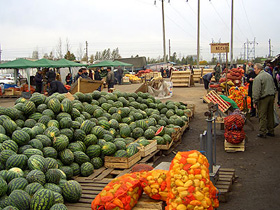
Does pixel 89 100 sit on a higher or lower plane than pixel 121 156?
higher

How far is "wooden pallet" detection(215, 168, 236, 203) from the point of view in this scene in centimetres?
480

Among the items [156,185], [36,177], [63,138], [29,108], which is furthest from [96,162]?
[156,185]

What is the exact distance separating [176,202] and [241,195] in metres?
2.29

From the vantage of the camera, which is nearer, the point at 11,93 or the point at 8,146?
the point at 8,146

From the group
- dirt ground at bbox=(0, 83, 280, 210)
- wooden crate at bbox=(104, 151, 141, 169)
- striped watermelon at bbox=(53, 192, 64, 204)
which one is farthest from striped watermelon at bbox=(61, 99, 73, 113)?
striped watermelon at bbox=(53, 192, 64, 204)

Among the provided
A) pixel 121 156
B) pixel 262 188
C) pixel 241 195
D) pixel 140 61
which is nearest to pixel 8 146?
pixel 121 156

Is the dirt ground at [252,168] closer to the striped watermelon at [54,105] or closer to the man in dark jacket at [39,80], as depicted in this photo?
the striped watermelon at [54,105]

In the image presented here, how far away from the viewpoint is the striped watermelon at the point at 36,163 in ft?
15.2

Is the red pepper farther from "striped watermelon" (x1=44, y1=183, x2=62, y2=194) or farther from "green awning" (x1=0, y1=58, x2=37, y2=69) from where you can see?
"green awning" (x1=0, y1=58, x2=37, y2=69)

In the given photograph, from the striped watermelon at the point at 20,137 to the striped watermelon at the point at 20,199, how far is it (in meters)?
1.57

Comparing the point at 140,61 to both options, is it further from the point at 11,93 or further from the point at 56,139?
the point at 56,139

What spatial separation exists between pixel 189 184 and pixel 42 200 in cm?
178

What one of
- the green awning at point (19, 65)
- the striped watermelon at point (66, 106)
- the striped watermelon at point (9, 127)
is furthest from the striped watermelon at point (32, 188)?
the green awning at point (19, 65)

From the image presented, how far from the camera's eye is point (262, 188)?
5434 mm
